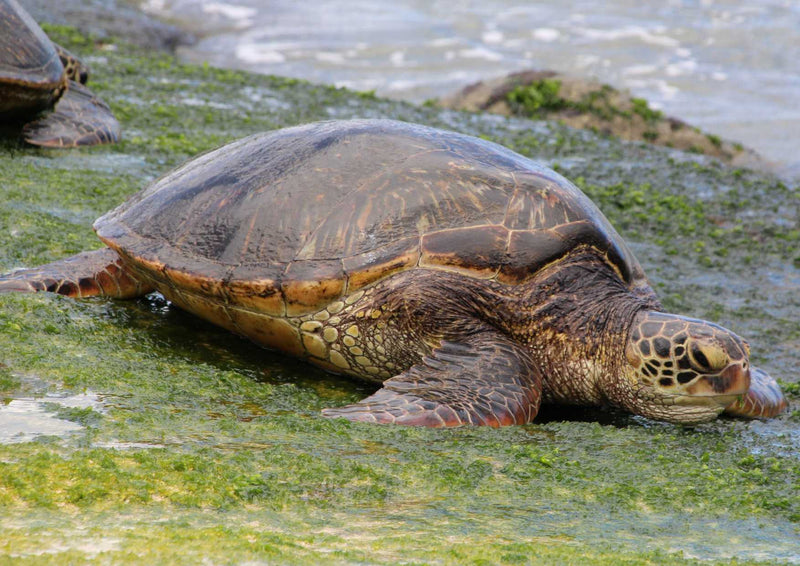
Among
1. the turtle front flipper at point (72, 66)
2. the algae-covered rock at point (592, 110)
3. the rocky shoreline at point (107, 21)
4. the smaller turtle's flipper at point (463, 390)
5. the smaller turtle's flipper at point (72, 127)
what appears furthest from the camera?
the rocky shoreline at point (107, 21)

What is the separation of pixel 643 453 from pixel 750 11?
22171mm

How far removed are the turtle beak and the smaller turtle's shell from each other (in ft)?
18.3

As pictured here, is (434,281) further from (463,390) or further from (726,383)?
(726,383)

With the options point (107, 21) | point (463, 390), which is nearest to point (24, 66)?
point (463, 390)

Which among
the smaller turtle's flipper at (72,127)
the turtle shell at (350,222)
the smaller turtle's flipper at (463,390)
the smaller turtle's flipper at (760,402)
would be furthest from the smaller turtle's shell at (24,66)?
the smaller turtle's flipper at (760,402)

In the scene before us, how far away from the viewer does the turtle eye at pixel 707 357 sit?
3654mm

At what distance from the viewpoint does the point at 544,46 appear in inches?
800

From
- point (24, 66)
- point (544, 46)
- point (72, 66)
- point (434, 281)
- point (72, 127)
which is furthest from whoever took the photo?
point (544, 46)

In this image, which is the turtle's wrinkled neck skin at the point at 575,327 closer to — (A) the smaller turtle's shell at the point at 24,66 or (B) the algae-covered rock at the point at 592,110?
(A) the smaller turtle's shell at the point at 24,66

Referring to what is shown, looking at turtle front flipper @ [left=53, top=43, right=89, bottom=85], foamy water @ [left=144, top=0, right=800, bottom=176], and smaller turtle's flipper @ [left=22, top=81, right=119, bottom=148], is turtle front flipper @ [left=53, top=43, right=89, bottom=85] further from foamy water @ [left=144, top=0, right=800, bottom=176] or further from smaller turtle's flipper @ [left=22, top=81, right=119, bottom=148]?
foamy water @ [left=144, top=0, right=800, bottom=176]

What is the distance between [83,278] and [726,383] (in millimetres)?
3052

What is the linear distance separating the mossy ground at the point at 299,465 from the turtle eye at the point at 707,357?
0.97 ft

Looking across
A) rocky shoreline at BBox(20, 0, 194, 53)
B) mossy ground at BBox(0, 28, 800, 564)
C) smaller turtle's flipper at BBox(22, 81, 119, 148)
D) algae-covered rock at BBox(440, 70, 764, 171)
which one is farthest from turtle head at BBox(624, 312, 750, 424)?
rocky shoreline at BBox(20, 0, 194, 53)

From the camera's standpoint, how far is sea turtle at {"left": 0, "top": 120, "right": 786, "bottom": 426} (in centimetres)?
377
